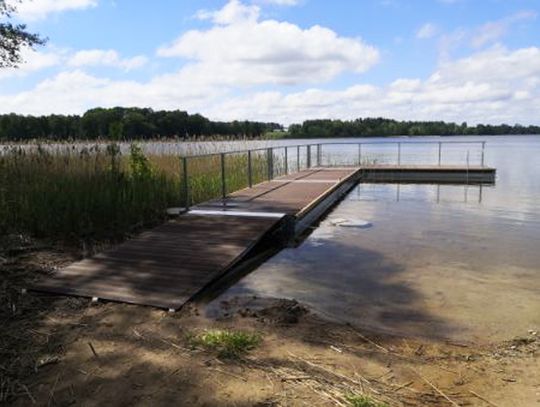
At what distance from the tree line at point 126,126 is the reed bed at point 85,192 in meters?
3.08

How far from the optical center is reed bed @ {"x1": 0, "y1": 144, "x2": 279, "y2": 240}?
241 inches

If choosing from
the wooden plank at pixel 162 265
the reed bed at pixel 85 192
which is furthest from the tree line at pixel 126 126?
the wooden plank at pixel 162 265

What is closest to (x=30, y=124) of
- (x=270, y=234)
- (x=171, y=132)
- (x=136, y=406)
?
(x=171, y=132)

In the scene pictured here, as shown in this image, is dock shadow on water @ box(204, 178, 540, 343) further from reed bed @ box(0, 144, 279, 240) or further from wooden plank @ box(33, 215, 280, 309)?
reed bed @ box(0, 144, 279, 240)

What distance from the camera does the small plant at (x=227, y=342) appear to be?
10.1ft

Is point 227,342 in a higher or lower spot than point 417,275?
higher

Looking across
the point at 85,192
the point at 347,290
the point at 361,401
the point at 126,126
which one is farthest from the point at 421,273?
the point at 126,126

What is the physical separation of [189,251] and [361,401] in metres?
3.33

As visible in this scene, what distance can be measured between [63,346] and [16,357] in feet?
0.89

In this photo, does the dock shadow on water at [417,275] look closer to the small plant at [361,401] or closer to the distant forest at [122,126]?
the small plant at [361,401]

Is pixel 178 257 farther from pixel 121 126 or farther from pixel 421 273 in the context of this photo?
pixel 121 126

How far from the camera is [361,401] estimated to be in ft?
8.04

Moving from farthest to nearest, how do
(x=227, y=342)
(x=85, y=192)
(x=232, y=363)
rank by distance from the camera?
1. (x=85, y=192)
2. (x=227, y=342)
3. (x=232, y=363)

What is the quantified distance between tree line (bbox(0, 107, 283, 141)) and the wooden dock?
5.10 meters
